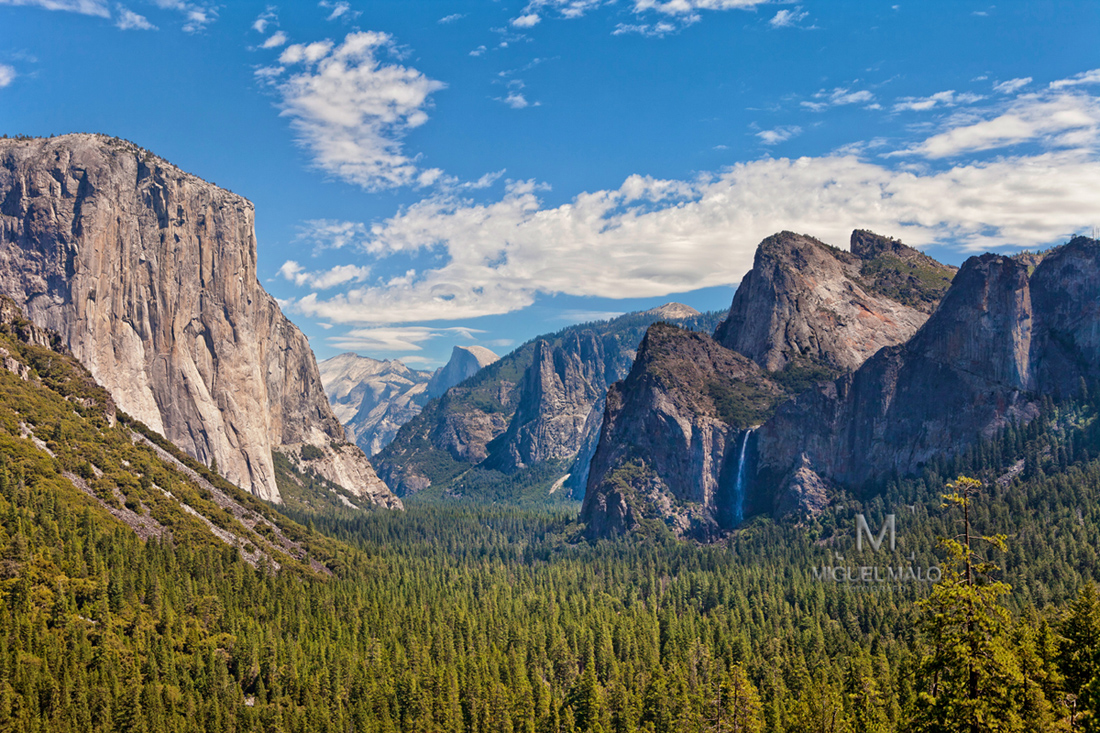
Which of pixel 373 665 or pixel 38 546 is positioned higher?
pixel 38 546

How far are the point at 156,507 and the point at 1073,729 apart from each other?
172339 mm

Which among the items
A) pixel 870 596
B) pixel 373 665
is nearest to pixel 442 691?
pixel 373 665

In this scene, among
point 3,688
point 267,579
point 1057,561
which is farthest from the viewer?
point 267,579

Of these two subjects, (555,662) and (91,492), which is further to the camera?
(91,492)

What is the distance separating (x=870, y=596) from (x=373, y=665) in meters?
91.4

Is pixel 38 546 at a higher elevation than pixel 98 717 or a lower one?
higher

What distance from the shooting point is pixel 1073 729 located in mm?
65375

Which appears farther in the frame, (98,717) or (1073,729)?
(98,717)

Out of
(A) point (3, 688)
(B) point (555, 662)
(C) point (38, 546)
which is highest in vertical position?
(C) point (38, 546)

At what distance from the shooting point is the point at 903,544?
198 meters

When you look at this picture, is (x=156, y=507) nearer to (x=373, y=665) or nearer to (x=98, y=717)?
(x=373, y=665)

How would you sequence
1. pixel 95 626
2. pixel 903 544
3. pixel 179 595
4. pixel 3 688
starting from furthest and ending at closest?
pixel 903 544
pixel 179 595
pixel 95 626
pixel 3 688

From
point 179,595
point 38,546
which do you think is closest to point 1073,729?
point 179,595

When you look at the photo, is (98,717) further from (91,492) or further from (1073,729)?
(1073,729)
